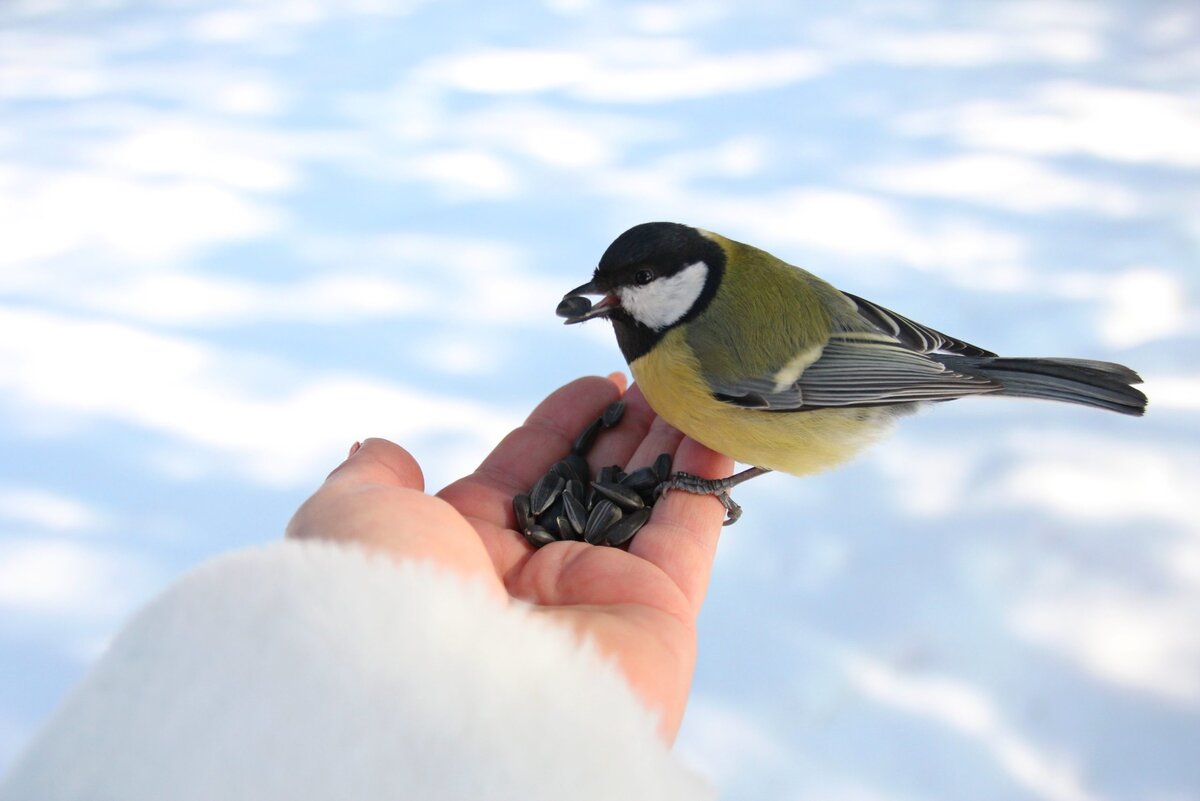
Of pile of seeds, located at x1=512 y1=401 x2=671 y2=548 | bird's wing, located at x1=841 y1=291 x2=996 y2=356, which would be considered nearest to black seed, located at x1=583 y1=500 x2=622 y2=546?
pile of seeds, located at x1=512 y1=401 x2=671 y2=548

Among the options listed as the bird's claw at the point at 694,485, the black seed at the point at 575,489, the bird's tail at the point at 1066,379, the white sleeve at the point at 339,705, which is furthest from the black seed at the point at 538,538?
the bird's tail at the point at 1066,379

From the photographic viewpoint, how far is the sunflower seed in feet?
5.30

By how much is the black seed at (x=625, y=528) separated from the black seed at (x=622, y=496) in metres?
0.02

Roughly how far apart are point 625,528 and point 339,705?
820 mm

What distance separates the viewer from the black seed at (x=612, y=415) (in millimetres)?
1792

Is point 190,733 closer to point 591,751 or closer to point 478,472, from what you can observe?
point 591,751

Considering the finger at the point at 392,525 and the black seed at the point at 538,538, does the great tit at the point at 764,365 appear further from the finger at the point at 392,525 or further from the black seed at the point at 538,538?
the finger at the point at 392,525

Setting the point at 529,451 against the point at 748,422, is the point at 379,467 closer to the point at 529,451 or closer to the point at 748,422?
the point at 529,451

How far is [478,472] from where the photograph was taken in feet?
5.46

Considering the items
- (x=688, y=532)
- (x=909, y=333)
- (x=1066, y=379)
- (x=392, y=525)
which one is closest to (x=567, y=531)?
(x=688, y=532)

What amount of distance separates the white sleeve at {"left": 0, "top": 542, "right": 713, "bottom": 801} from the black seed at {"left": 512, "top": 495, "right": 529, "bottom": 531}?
65 cm

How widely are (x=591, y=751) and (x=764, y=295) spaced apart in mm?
989

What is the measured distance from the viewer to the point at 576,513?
1505 mm

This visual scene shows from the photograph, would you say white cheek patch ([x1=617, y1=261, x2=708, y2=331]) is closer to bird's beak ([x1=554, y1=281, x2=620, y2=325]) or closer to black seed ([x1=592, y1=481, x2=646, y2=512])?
bird's beak ([x1=554, y1=281, x2=620, y2=325])
